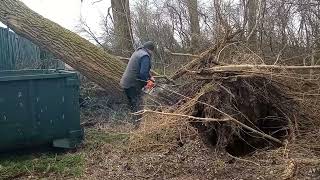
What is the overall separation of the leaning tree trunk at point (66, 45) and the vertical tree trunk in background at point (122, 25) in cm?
401

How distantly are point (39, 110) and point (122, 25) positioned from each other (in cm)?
711

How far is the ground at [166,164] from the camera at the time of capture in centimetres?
512

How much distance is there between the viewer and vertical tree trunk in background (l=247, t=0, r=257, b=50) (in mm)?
8411

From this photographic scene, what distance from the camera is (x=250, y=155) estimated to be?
19.5 feet

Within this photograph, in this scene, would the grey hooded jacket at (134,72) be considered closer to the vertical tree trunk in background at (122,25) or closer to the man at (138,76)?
the man at (138,76)

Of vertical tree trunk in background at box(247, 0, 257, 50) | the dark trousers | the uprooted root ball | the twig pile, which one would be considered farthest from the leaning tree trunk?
the uprooted root ball

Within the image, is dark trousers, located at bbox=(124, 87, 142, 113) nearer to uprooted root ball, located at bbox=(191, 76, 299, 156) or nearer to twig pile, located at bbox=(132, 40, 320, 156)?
twig pile, located at bbox=(132, 40, 320, 156)

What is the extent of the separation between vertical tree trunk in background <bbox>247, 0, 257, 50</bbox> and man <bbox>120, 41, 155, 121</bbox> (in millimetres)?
1912

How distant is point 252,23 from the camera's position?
32.2 feet

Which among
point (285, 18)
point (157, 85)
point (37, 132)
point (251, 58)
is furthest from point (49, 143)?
point (285, 18)

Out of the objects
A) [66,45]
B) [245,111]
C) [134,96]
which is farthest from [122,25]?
[245,111]

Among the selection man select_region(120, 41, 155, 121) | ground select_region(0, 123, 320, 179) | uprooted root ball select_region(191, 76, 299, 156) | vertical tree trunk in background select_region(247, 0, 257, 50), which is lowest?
ground select_region(0, 123, 320, 179)

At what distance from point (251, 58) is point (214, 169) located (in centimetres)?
209

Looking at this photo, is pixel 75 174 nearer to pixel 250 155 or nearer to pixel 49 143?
pixel 49 143
